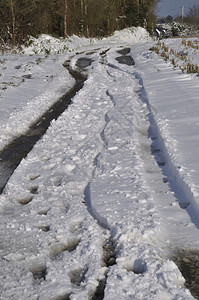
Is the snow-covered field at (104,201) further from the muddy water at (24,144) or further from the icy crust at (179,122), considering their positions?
the muddy water at (24,144)

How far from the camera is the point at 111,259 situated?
127 inches

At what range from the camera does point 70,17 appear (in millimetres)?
26922

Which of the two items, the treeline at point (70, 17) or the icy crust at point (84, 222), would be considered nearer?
the icy crust at point (84, 222)

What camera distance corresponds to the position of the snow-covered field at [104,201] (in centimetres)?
295

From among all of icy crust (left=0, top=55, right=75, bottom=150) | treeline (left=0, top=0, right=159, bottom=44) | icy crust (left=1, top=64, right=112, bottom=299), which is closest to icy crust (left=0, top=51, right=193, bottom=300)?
icy crust (left=1, top=64, right=112, bottom=299)

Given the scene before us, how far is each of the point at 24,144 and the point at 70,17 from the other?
22.2 metres

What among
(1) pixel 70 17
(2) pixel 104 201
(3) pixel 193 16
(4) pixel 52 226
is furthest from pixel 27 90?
(3) pixel 193 16

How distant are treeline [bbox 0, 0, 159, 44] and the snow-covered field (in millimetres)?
12760

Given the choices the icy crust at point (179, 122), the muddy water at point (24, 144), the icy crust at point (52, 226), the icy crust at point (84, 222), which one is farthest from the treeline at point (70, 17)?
the icy crust at point (52, 226)

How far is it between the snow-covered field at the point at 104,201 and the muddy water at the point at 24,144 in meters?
0.15

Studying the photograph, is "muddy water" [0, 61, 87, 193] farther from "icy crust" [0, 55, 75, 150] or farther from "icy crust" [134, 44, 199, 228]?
"icy crust" [134, 44, 199, 228]

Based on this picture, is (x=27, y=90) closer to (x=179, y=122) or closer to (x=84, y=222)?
(x=179, y=122)

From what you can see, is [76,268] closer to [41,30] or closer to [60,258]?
[60,258]

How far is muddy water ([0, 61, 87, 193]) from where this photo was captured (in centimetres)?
541
